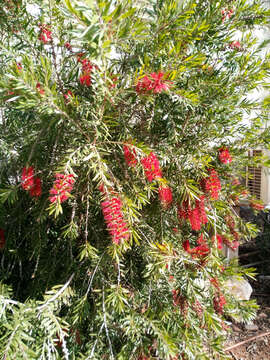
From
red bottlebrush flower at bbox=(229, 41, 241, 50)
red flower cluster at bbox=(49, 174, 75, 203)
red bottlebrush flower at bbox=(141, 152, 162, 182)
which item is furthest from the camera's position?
red bottlebrush flower at bbox=(229, 41, 241, 50)

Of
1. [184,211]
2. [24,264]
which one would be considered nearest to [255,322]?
[184,211]

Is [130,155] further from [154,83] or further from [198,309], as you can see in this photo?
[198,309]

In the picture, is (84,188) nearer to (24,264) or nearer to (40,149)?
(40,149)

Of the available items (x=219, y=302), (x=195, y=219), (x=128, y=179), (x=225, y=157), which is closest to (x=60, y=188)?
(x=128, y=179)

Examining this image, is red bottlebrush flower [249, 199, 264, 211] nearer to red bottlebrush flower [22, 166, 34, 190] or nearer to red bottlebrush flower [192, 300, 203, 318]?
red bottlebrush flower [192, 300, 203, 318]

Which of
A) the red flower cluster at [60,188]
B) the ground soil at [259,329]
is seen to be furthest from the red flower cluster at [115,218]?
the ground soil at [259,329]

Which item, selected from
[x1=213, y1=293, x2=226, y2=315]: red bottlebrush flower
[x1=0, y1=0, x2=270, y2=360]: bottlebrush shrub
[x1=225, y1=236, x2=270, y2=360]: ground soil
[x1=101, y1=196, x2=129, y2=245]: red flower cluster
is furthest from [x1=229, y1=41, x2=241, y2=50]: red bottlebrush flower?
[x1=225, y1=236, x2=270, y2=360]: ground soil

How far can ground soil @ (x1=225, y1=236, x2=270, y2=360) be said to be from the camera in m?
1.85

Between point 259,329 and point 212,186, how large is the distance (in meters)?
1.60

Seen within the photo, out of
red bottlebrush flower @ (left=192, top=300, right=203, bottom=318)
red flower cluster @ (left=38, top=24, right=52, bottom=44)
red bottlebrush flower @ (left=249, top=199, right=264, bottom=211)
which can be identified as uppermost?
red flower cluster @ (left=38, top=24, right=52, bottom=44)

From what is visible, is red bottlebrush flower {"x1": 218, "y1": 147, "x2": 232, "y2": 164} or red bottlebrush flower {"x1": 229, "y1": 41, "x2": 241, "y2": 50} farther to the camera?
red bottlebrush flower {"x1": 229, "y1": 41, "x2": 241, "y2": 50}

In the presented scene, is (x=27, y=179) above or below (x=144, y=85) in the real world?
below

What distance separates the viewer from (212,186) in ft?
3.65

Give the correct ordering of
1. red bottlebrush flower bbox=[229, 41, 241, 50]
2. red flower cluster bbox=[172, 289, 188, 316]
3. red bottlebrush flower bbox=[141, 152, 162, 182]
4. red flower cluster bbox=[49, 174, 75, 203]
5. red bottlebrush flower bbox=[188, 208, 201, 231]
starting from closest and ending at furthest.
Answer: red flower cluster bbox=[49, 174, 75, 203], red bottlebrush flower bbox=[141, 152, 162, 182], red bottlebrush flower bbox=[188, 208, 201, 231], red flower cluster bbox=[172, 289, 188, 316], red bottlebrush flower bbox=[229, 41, 241, 50]
